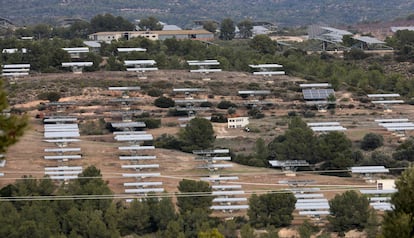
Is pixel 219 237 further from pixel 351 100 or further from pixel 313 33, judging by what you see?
pixel 313 33

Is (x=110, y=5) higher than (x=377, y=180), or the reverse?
(x=377, y=180)

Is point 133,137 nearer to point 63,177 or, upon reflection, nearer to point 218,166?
point 218,166

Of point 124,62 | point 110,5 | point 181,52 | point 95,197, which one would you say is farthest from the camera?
point 110,5

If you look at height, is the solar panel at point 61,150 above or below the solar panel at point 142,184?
below

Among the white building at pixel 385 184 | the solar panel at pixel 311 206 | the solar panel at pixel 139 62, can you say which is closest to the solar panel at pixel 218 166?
the white building at pixel 385 184

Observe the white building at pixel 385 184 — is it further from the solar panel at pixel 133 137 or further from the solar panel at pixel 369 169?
the solar panel at pixel 133 137

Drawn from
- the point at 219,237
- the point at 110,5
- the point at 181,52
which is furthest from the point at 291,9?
the point at 219,237

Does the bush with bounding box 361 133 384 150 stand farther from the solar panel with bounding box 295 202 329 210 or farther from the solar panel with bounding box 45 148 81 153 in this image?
the solar panel with bounding box 45 148 81 153
